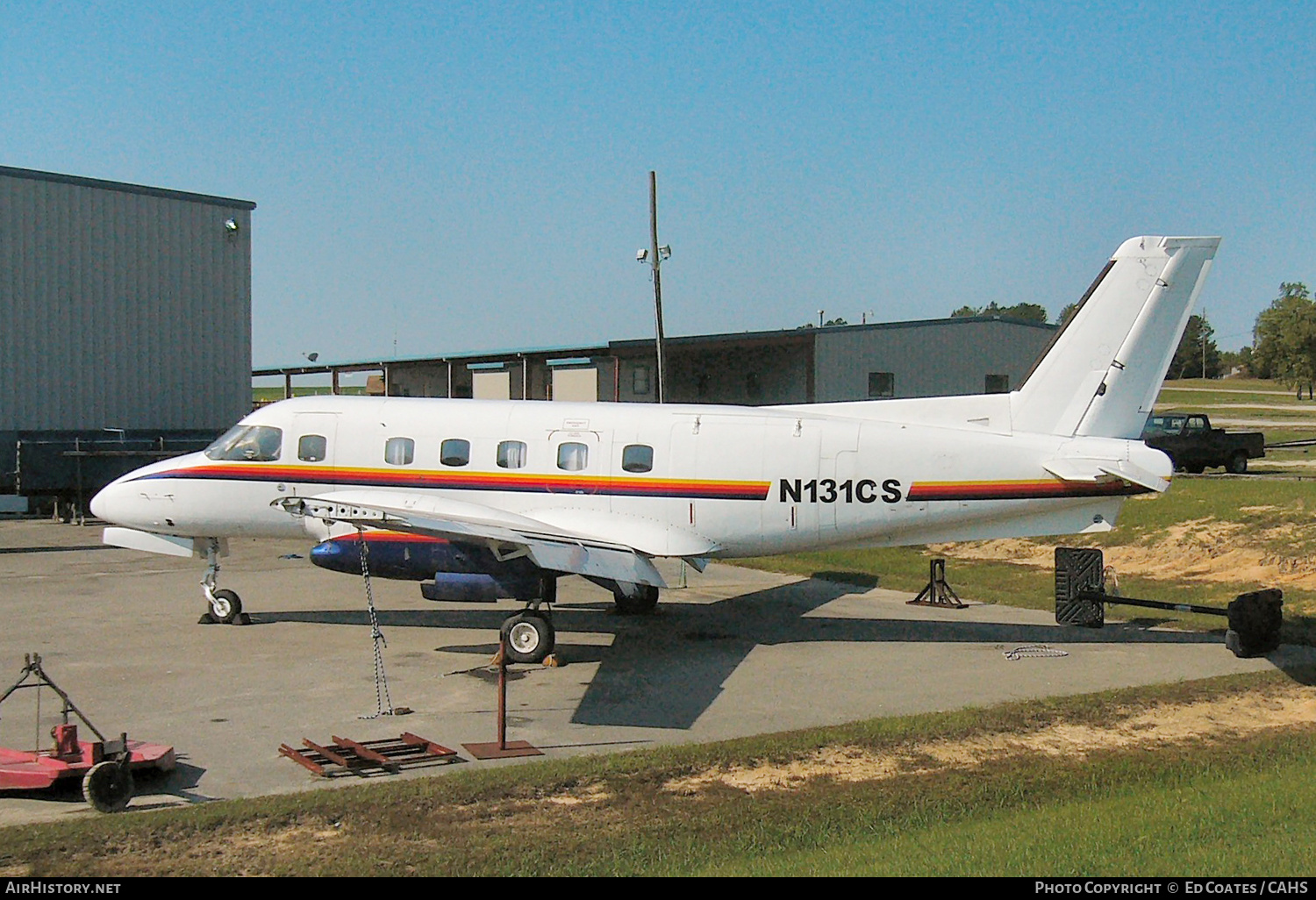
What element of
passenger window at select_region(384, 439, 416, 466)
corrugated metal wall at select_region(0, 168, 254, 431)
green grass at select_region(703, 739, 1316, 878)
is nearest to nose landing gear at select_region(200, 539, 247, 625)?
passenger window at select_region(384, 439, 416, 466)

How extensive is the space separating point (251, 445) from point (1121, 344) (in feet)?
42.7

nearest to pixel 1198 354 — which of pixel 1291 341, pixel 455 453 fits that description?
pixel 1291 341

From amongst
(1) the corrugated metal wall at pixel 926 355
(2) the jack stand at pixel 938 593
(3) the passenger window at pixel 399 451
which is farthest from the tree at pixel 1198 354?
(3) the passenger window at pixel 399 451

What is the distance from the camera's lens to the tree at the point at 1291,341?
87.2 m

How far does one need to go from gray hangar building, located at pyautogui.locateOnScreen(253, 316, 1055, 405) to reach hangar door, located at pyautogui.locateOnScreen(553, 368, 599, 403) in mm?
37

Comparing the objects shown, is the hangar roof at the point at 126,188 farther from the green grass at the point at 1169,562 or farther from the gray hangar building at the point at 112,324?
the green grass at the point at 1169,562

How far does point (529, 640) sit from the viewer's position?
15359 mm

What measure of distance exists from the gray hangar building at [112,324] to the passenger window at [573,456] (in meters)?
21.3

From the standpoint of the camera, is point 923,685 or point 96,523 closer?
point 923,685

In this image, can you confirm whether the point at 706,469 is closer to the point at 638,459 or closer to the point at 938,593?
the point at 638,459
